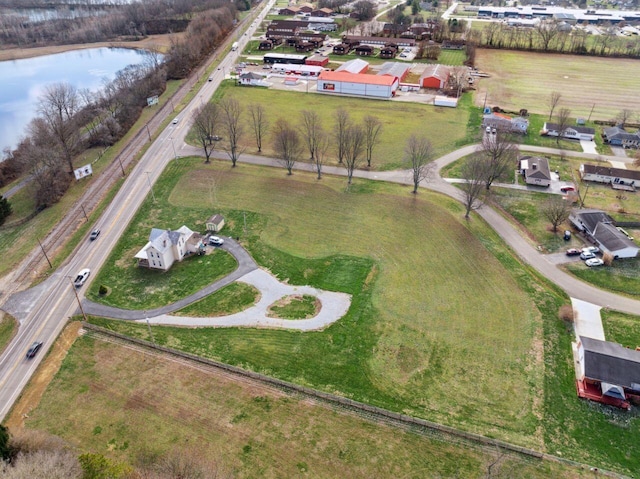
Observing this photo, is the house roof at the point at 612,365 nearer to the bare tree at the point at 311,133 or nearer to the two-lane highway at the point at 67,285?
the two-lane highway at the point at 67,285

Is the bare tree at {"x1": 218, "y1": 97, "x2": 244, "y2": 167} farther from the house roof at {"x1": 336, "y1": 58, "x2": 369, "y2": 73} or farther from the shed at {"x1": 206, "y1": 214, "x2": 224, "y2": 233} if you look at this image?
the house roof at {"x1": 336, "y1": 58, "x2": 369, "y2": 73}

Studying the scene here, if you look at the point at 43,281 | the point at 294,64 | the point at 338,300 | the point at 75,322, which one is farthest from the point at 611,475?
the point at 294,64

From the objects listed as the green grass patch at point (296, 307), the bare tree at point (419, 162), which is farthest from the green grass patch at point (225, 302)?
the bare tree at point (419, 162)

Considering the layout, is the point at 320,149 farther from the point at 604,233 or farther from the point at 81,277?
the point at 604,233

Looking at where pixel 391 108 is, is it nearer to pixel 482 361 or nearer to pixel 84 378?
Answer: pixel 482 361

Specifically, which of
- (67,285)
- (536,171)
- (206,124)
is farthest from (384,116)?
(67,285)

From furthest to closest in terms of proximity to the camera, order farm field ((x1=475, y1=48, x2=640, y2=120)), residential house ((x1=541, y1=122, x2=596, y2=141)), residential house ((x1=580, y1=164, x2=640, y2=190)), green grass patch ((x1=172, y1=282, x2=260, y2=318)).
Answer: farm field ((x1=475, y1=48, x2=640, y2=120)) < residential house ((x1=541, y1=122, x2=596, y2=141)) < residential house ((x1=580, y1=164, x2=640, y2=190)) < green grass patch ((x1=172, y1=282, x2=260, y2=318))

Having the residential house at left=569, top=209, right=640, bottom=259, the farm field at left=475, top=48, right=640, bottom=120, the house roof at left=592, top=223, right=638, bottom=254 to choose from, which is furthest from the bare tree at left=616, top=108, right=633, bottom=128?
the house roof at left=592, top=223, right=638, bottom=254
